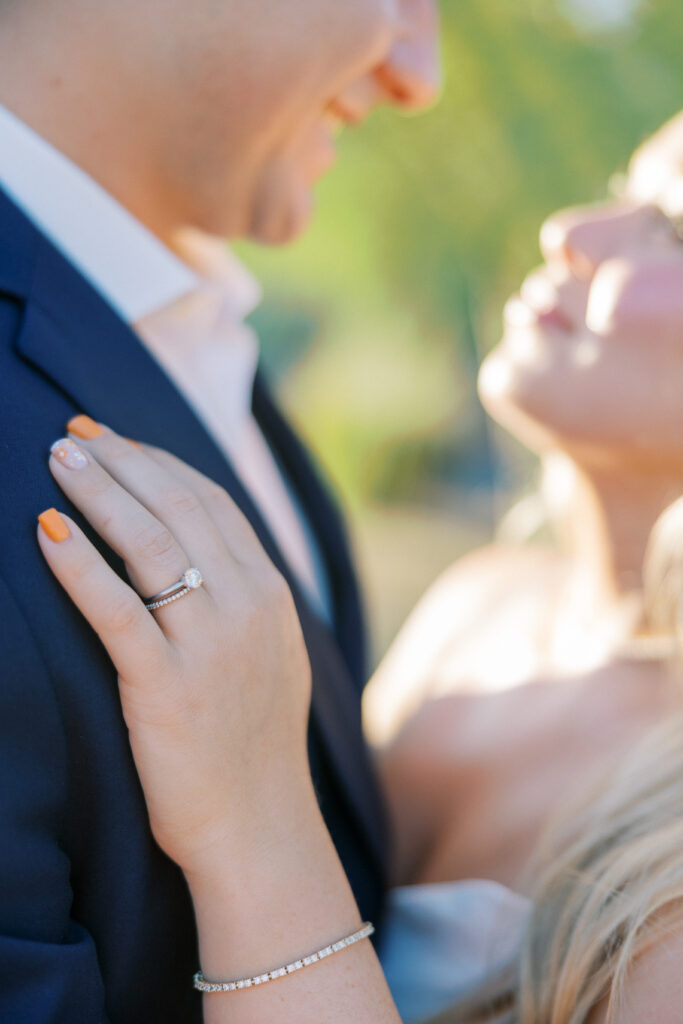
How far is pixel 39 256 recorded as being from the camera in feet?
4.04

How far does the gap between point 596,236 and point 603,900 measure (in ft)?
4.26

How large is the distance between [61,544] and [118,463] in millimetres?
148

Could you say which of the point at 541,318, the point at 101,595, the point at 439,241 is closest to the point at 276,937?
Result: the point at 101,595

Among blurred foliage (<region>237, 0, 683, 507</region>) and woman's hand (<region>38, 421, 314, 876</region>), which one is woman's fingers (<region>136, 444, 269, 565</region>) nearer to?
woman's hand (<region>38, 421, 314, 876</region>)

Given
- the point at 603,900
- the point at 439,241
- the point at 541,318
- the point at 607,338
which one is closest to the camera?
the point at 603,900

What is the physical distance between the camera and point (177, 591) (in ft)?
3.66

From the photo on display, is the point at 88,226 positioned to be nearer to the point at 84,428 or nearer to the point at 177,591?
the point at 84,428

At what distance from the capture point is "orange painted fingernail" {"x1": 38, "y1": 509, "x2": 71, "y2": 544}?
3.43ft

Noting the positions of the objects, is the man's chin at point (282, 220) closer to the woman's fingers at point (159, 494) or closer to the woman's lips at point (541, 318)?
the woman's lips at point (541, 318)

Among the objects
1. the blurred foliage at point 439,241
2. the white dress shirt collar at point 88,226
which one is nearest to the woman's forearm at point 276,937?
the white dress shirt collar at point 88,226

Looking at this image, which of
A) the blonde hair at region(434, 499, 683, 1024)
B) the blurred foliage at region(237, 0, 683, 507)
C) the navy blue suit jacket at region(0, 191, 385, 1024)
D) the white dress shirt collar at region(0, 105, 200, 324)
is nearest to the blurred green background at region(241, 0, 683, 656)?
the blurred foliage at region(237, 0, 683, 507)

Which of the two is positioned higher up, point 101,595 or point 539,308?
point 101,595

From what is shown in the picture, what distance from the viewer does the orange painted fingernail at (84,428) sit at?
1.15 m

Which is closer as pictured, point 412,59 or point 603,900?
point 603,900
